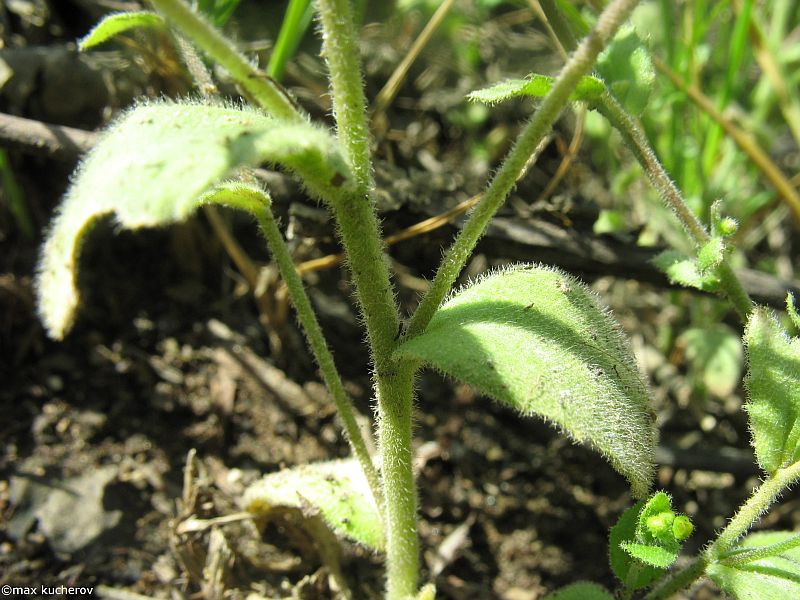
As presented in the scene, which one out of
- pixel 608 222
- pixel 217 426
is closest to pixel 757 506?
pixel 608 222

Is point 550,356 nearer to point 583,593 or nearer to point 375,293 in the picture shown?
point 375,293

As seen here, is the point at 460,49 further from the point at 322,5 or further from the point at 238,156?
the point at 238,156

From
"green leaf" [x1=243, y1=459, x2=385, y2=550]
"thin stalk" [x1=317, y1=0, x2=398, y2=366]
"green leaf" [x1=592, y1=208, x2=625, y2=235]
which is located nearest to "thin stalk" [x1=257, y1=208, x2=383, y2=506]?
"green leaf" [x1=243, y1=459, x2=385, y2=550]

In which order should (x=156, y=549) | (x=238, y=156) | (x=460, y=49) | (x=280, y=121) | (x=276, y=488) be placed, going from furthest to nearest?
(x=460, y=49) < (x=156, y=549) < (x=276, y=488) < (x=280, y=121) < (x=238, y=156)

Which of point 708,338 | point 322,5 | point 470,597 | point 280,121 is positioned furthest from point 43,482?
point 708,338

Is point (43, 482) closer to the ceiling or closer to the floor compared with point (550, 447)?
closer to the floor

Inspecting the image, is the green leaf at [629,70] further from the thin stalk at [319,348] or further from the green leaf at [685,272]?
the thin stalk at [319,348]

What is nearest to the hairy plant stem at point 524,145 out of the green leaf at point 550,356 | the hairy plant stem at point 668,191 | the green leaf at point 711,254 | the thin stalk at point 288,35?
the green leaf at point 550,356

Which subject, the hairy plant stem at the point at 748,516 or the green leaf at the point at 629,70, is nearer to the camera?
the hairy plant stem at the point at 748,516
